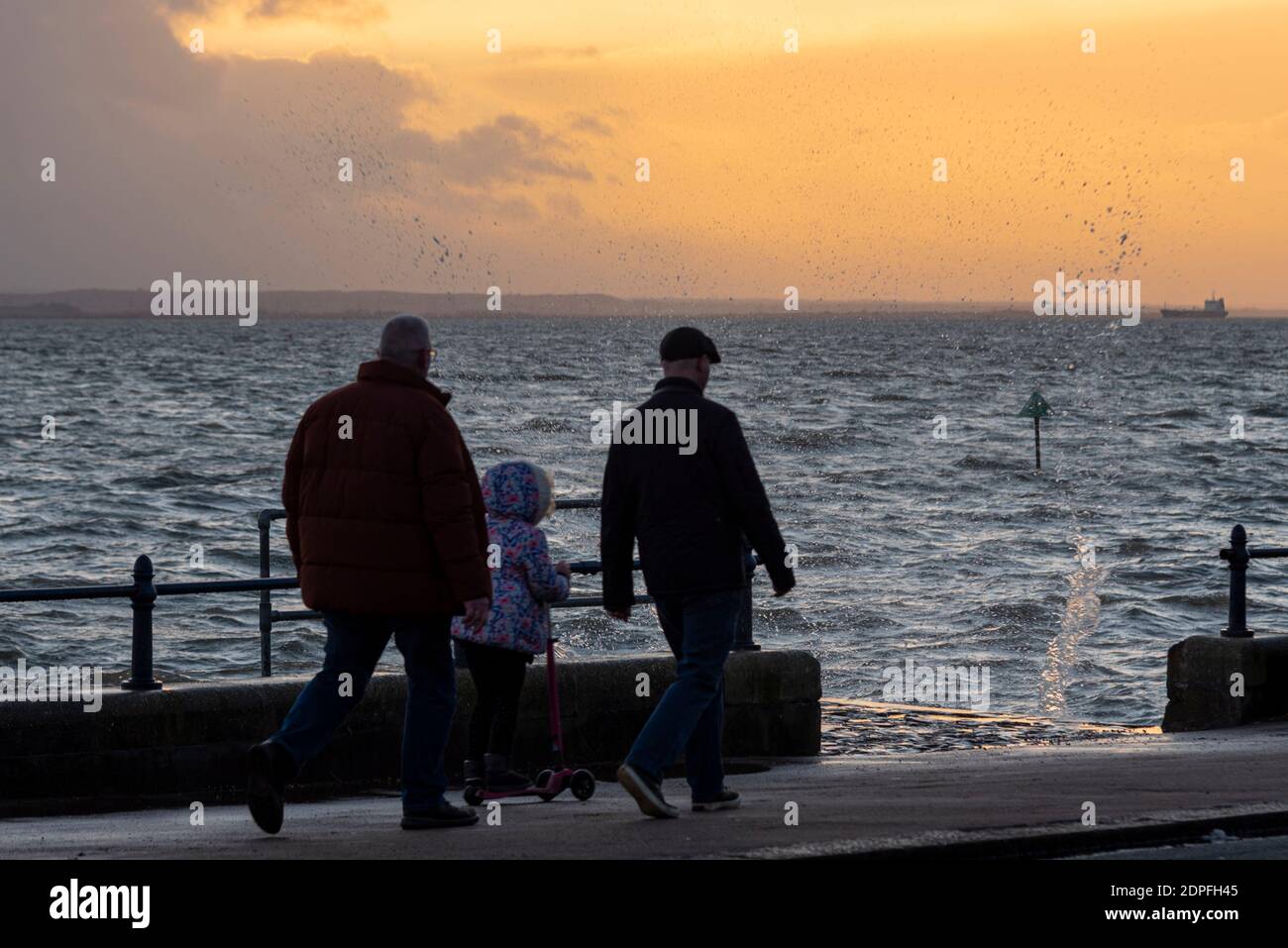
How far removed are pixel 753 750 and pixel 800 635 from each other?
422 inches

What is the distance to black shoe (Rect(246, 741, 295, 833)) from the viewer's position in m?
6.59

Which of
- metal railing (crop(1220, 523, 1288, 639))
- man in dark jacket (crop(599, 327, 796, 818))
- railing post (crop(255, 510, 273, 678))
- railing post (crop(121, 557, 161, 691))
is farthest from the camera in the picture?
metal railing (crop(1220, 523, 1288, 639))

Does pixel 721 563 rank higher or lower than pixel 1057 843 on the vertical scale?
A: higher

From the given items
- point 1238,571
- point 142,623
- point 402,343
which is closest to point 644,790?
point 402,343

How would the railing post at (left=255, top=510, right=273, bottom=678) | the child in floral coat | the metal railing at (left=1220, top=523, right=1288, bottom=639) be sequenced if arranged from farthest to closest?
the metal railing at (left=1220, top=523, right=1288, bottom=639) → the railing post at (left=255, top=510, right=273, bottom=678) → the child in floral coat

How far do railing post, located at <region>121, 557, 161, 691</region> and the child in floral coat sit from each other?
189 centimetres

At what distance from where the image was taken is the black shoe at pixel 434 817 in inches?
275

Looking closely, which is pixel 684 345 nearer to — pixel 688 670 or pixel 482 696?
pixel 688 670

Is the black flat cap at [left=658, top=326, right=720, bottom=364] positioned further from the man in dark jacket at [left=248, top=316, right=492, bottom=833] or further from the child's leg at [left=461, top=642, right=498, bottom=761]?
the child's leg at [left=461, top=642, right=498, bottom=761]

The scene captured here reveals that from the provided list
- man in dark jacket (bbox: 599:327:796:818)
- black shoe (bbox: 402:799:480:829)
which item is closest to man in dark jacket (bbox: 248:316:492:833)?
black shoe (bbox: 402:799:480:829)

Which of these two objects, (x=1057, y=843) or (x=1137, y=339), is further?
(x=1137, y=339)
